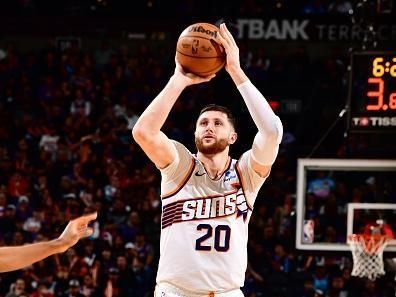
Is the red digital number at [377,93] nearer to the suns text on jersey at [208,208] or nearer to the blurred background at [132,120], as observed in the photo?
the blurred background at [132,120]

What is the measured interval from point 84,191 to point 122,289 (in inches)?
96.4

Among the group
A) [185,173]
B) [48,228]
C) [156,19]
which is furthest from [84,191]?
[185,173]

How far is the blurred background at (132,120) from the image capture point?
13.5 m

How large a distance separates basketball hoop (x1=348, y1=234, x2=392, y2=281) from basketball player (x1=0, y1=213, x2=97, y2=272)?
648cm

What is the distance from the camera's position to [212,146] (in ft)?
19.8

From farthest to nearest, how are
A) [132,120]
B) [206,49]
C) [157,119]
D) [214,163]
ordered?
[132,120] < [214,163] < [206,49] < [157,119]

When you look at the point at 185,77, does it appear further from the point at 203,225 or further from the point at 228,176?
the point at 203,225

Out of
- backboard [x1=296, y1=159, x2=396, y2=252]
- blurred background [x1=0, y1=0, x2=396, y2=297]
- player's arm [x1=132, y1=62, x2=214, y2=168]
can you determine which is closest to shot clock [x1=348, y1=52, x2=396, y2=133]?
backboard [x1=296, y1=159, x2=396, y2=252]

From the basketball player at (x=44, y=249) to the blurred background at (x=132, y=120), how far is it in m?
7.27

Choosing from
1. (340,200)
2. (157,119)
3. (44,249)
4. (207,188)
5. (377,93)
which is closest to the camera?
(44,249)

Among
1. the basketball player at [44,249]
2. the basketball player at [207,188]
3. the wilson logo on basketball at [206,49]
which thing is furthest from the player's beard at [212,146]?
the basketball player at [44,249]

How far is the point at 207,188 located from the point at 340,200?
29.5 feet

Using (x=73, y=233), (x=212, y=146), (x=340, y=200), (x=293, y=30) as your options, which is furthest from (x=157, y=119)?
(x=293, y=30)

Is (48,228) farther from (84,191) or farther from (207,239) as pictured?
(207,239)
